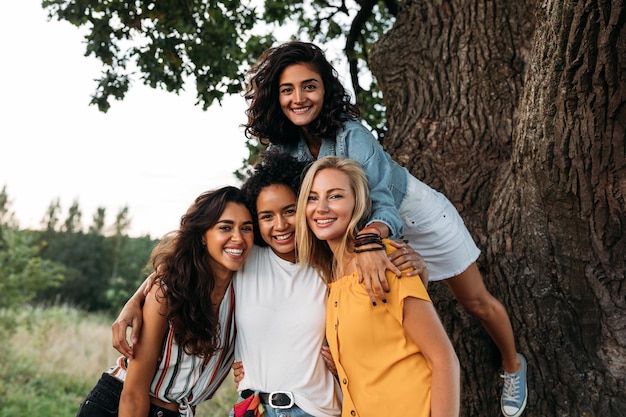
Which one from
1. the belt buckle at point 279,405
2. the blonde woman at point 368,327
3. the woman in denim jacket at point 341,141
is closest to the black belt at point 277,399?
the belt buckle at point 279,405

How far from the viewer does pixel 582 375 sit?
3693 millimetres

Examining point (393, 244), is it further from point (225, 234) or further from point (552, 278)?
point (552, 278)

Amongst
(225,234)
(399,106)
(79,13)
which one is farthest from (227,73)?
(225,234)

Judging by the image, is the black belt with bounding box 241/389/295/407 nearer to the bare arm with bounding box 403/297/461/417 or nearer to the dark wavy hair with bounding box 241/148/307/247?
the bare arm with bounding box 403/297/461/417

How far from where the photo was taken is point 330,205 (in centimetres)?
288

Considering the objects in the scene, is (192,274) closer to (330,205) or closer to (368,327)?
(330,205)

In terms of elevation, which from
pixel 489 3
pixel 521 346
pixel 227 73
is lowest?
pixel 521 346

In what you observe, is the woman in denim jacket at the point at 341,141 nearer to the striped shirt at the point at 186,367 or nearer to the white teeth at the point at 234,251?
the white teeth at the point at 234,251

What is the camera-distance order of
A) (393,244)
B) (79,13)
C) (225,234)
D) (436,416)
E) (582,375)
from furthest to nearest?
(79,13)
(582,375)
(225,234)
(393,244)
(436,416)

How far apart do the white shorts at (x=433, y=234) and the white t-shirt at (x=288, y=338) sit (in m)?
0.67

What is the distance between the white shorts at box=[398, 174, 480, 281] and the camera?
3375 mm

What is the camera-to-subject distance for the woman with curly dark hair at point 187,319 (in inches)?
118

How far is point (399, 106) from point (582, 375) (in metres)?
2.24

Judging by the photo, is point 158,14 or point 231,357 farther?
point 158,14
